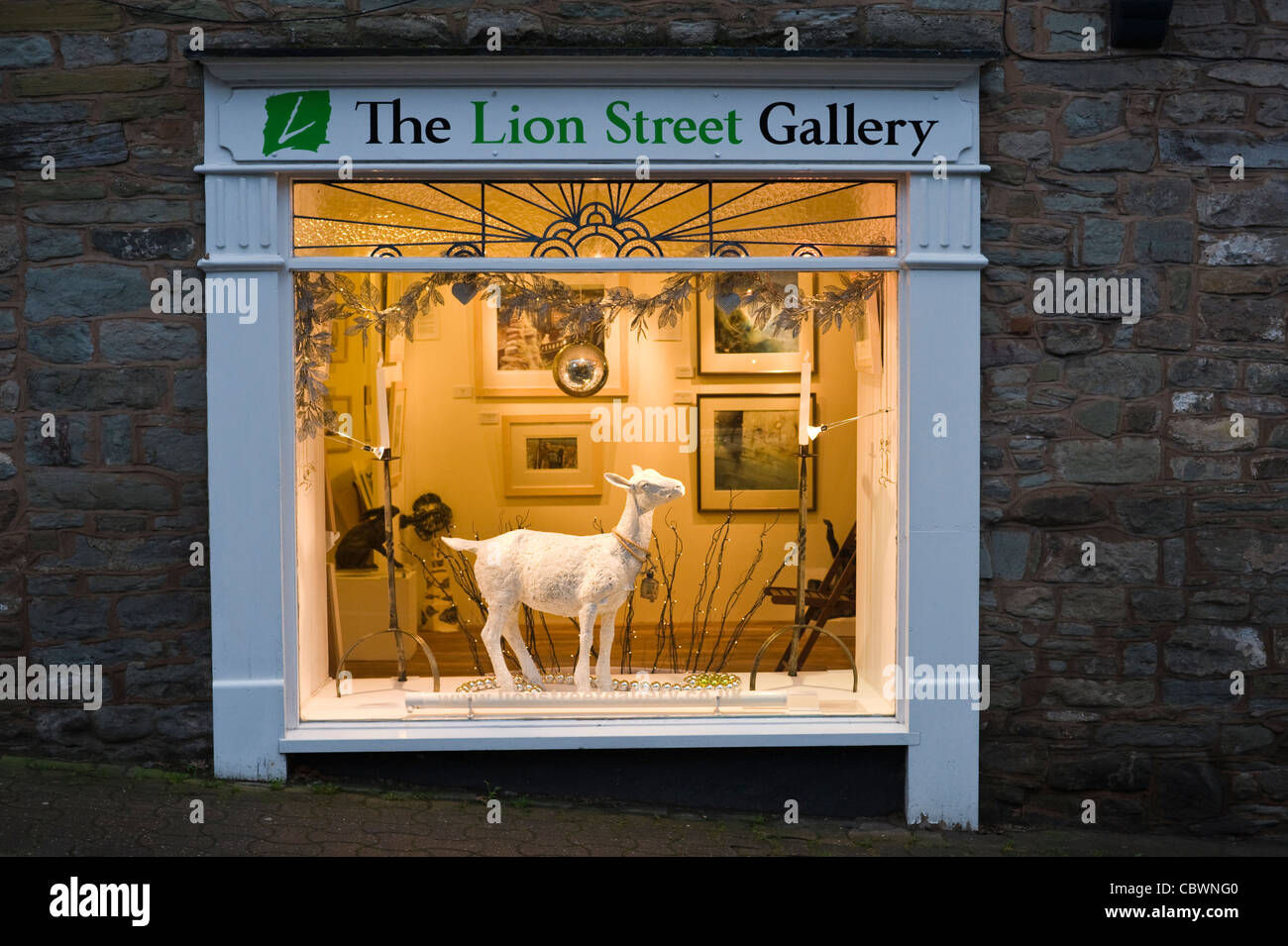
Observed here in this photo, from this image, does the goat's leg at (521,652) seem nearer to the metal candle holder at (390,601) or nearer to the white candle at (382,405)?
the metal candle holder at (390,601)

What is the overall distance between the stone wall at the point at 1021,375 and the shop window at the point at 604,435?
589 mm

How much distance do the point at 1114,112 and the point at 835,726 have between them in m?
3.06

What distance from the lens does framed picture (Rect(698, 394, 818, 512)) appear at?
6574 mm

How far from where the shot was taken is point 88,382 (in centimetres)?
580

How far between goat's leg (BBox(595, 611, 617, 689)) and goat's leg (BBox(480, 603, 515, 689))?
43 centimetres

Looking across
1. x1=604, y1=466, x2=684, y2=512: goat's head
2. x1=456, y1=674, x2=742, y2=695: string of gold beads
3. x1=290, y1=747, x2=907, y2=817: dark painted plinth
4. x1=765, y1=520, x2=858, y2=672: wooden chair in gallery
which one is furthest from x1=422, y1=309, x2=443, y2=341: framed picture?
x1=765, y1=520, x2=858, y2=672: wooden chair in gallery

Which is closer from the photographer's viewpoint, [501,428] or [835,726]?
[835,726]

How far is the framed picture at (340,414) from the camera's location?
632 centimetres

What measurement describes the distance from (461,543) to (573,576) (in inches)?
25.2

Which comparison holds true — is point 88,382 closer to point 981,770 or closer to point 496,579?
point 496,579

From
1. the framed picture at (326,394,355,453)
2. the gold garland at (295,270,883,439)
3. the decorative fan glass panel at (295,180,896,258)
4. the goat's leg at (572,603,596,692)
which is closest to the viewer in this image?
the decorative fan glass panel at (295,180,896,258)

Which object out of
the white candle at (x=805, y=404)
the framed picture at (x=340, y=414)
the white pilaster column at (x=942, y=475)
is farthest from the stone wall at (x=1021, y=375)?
the white candle at (x=805, y=404)

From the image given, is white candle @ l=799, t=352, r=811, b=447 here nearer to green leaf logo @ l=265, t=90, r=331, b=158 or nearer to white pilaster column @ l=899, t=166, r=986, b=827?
white pilaster column @ l=899, t=166, r=986, b=827

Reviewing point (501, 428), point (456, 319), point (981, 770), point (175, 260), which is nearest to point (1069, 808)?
point (981, 770)
